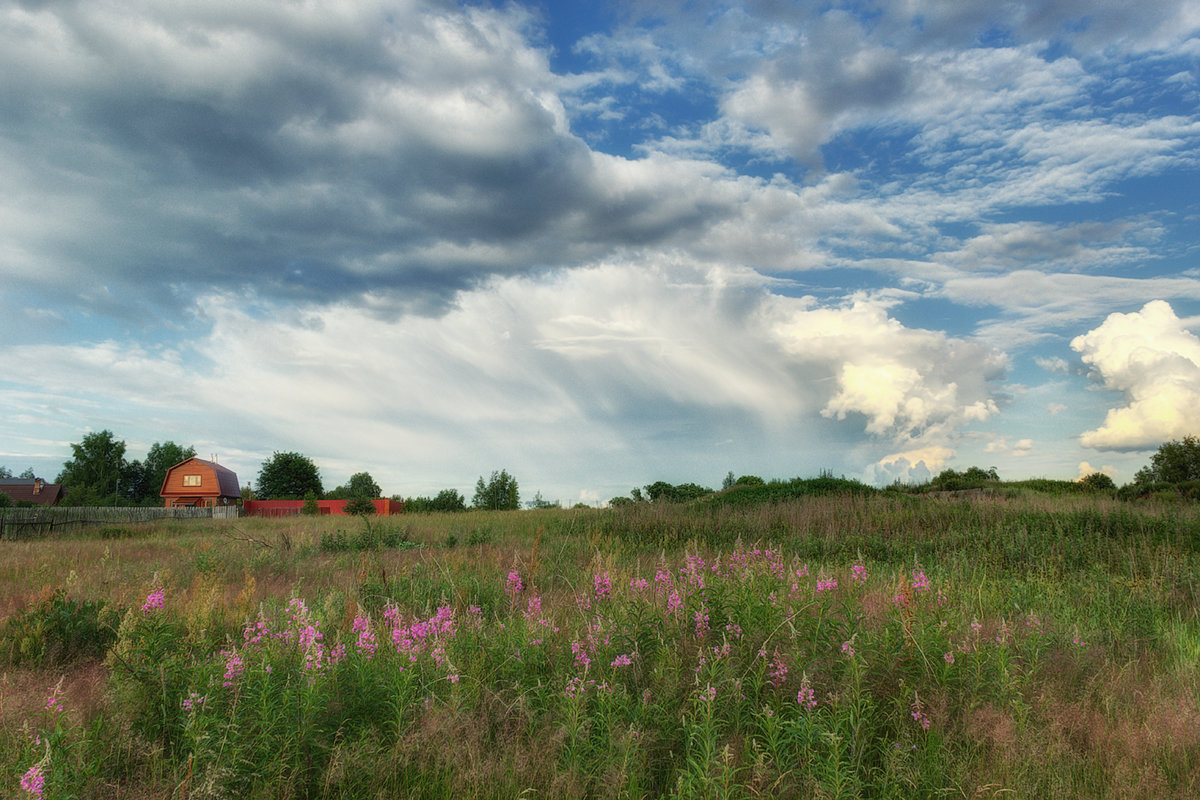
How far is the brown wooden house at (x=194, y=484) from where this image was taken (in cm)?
5650

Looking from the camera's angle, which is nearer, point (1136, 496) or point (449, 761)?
point (449, 761)

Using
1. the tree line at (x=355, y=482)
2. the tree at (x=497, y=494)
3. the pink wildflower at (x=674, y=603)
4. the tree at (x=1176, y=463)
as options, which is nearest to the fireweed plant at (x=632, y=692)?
the pink wildflower at (x=674, y=603)

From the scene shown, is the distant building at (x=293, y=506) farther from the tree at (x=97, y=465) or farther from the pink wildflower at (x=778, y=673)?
the pink wildflower at (x=778, y=673)

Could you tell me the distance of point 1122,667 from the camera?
17.5ft

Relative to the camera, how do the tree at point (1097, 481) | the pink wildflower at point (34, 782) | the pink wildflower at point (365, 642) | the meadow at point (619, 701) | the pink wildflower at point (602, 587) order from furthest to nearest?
1. the tree at point (1097, 481)
2. the pink wildflower at point (602, 587)
3. the pink wildflower at point (365, 642)
4. the meadow at point (619, 701)
5. the pink wildflower at point (34, 782)

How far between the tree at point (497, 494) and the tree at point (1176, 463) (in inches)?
1277

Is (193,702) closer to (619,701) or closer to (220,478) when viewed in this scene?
(619,701)

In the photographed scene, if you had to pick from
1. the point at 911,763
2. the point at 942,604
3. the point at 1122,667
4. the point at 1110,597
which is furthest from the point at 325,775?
the point at 1110,597

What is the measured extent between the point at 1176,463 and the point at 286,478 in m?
71.6

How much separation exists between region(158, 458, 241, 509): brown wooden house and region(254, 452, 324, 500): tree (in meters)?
10.3

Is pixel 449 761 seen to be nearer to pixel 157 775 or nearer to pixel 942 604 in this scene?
pixel 157 775

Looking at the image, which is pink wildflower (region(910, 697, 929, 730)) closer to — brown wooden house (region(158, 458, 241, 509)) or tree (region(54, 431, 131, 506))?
brown wooden house (region(158, 458, 241, 509))

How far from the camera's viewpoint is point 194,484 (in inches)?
2248

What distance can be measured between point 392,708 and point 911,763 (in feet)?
9.62
